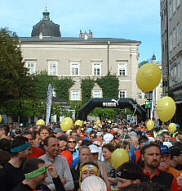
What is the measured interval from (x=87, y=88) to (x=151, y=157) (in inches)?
2251

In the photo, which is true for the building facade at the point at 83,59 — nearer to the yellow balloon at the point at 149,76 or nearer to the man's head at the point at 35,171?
the yellow balloon at the point at 149,76

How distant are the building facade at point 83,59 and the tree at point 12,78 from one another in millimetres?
18652

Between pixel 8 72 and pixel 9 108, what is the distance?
5.28 m

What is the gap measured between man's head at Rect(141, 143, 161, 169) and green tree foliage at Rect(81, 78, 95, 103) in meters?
56.6

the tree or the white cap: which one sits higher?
the tree

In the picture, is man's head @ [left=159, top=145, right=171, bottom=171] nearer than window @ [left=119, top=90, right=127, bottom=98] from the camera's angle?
Yes

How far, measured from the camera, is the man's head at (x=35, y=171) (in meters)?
4.48

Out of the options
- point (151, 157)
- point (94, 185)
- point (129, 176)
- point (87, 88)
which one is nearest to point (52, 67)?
point (87, 88)

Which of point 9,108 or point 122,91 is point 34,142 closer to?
point 9,108

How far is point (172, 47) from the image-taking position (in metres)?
37.8

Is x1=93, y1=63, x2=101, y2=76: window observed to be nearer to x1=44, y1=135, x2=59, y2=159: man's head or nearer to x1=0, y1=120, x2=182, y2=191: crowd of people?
x1=0, y1=120, x2=182, y2=191: crowd of people

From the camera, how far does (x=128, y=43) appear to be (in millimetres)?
62250

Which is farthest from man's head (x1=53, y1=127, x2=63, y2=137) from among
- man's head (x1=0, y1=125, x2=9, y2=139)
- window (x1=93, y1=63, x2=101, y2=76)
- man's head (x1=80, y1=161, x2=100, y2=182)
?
window (x1=93, y1=63, x2=101, y2=76)

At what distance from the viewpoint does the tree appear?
37.0 metres
